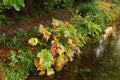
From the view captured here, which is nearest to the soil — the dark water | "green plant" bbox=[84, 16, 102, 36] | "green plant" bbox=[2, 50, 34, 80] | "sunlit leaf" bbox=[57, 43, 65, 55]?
"green plant" bbox=[84, 16, 102, 36]

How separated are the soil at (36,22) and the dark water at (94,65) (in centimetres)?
230

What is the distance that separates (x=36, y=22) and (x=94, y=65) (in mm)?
3770

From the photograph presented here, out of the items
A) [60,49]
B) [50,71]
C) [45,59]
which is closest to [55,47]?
[60,49]

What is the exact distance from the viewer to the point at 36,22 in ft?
43.3

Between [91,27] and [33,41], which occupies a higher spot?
[33,41]

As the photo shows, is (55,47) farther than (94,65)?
No

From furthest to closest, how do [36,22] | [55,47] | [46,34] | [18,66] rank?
[36,22] → [46,34] → [55,47] → [18,66]

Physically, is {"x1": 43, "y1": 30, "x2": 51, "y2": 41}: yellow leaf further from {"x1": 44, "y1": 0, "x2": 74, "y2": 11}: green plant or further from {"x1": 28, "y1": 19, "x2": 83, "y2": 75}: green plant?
{"x1": 44, "y1": 0, "x2": 74, "y2": 11}: green plant

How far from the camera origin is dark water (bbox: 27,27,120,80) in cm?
980

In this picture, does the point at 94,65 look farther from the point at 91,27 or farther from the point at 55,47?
the point at 91,27

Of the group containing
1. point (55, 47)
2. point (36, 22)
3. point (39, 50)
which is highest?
point (36, 22)

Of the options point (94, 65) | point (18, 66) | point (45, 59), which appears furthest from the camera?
point (94, 65)

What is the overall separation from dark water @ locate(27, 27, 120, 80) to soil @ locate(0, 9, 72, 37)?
230cm

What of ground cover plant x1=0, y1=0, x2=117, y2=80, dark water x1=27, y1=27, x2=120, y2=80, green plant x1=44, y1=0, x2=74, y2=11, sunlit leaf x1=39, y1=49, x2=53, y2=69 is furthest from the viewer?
green plant x1=44, y1=0, x2=74, y2=11
